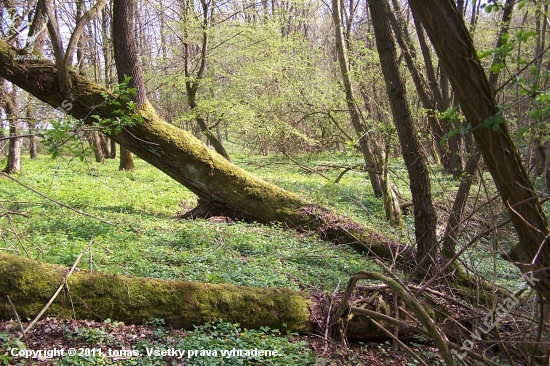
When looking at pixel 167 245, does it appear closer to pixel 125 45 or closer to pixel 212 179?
pixel 212 179

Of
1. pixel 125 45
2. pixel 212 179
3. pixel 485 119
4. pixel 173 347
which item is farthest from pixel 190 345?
pixel 125 45

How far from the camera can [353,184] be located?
49.0 ft

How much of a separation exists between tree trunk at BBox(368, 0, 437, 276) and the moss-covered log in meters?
1.46

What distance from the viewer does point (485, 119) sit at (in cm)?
287

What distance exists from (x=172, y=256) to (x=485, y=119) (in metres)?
4.30

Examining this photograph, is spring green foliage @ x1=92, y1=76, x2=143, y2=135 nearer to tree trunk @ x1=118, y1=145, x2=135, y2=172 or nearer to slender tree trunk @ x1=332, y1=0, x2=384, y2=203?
slender tree trunk @ x1=332, y1=0, x2=384, y2=203

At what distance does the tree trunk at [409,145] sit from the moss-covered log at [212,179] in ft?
4.80

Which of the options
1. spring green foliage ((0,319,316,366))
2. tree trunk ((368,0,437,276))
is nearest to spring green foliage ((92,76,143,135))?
spring green foliage ((0,319,316,366))

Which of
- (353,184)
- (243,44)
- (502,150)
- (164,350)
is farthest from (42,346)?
(243,44)

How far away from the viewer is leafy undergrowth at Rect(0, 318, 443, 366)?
3.30 m

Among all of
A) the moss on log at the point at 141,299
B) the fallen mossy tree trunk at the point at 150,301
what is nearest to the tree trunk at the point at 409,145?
the fallen mossy tree trunk at the point at 150,301

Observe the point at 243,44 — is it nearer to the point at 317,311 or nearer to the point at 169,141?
the point at 169,141

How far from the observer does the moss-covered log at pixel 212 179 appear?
291 inches

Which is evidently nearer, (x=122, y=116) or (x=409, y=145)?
(x=122, y=116)
